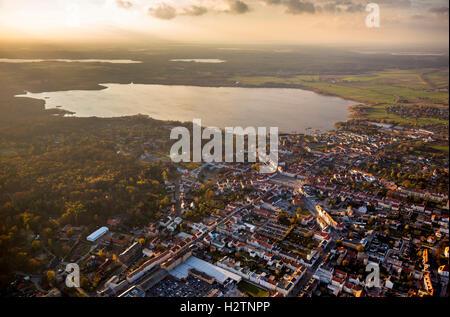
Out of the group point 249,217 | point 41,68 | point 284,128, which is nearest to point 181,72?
point 41,68

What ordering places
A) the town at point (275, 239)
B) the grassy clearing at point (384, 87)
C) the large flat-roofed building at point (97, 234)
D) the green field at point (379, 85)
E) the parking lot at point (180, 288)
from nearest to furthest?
the parking lot at point (180, 288) < the town at point (275, 239) < the large flat-roofed building at point (97, 234) < the grassy clearing at point (384, 87) < the green field at point (379, 85)

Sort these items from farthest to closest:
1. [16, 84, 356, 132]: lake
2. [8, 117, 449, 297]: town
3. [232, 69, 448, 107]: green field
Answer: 1. [232, 69, 448, 107]: green field
2. [16, 84, 356, 132]: lake
3. [8, 117, 449, 297]: town

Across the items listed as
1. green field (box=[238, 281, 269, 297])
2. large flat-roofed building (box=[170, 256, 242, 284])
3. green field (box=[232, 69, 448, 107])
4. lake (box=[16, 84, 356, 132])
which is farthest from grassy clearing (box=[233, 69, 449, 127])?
large flat-roofed building (box=[170, 256, 242, 284])

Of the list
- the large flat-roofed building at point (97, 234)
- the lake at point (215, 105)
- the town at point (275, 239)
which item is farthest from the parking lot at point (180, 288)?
the lake at point (215, 105)

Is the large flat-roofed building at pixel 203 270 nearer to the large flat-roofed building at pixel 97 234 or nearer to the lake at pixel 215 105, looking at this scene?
the large flat-roofed building at pixel 97 234

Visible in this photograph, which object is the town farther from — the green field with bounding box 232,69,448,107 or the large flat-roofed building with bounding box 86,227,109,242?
the green field with bounding box 232,69,448,107
